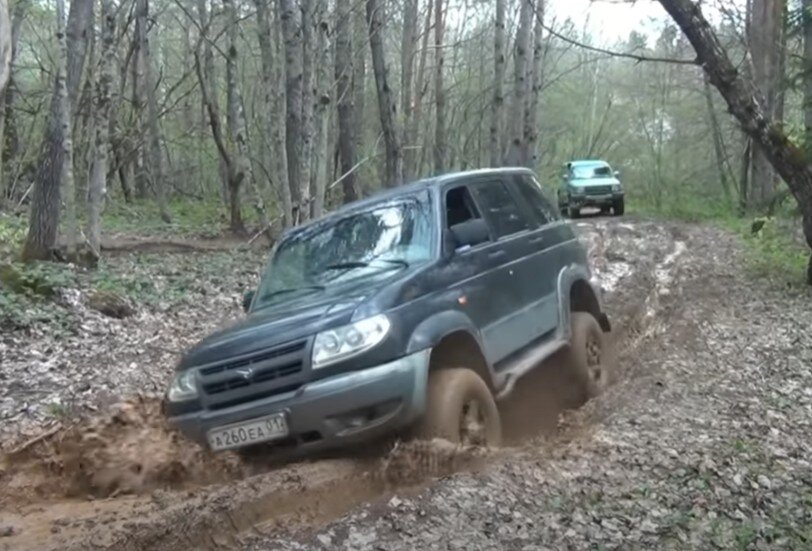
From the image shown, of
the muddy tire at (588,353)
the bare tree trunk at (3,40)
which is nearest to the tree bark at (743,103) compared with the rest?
the muddy tire at (588,353)

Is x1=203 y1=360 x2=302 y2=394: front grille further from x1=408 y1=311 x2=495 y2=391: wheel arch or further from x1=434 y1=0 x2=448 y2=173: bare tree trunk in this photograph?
x1=434 y1=0 x2=448 y2=173: bare tree trunk

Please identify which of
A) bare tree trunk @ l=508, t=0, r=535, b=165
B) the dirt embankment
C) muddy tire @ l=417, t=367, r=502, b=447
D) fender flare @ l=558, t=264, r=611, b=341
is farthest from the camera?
bare tree trunk @ l=508, t=0, r=535, b=165

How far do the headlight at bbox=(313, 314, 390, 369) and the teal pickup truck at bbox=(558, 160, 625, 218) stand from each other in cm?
2714

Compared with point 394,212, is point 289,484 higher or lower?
lower

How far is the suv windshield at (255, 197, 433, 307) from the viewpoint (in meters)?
6.23

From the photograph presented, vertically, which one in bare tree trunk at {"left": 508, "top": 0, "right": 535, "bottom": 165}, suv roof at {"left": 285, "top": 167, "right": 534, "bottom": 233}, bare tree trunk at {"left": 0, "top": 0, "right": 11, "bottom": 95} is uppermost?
bare tree trunk at {"left": 508, "top": 0, "right": 535, "bottom": 165}

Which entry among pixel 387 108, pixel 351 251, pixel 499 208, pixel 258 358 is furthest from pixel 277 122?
pixel 258 358

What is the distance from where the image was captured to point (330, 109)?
56.7 ft

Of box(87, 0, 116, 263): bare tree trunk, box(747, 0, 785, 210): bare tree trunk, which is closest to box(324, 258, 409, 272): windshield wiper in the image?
box(87, 0, 116, 263): bare tree trunk

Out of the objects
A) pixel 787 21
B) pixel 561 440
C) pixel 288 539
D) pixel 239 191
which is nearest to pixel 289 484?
pixel 288 539

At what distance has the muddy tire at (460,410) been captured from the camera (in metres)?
5.41

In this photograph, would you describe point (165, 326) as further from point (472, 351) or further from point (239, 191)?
point (239, 191)

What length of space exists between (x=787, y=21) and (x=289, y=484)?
1304 cm

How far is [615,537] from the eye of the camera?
4.77 meters
